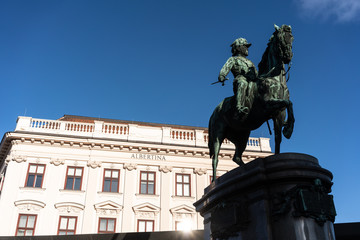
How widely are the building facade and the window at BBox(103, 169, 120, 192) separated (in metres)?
0.07

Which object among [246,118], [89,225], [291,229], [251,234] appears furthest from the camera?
[89,225]

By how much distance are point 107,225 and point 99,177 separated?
327 cm

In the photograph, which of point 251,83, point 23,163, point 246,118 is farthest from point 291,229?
point 23,163

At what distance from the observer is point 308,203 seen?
→ 15.6 feet

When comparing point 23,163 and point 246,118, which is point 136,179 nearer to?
point 23,163

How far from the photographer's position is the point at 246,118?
6.45m

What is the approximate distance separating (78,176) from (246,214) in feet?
69.1

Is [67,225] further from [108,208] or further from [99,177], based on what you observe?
[99,177]

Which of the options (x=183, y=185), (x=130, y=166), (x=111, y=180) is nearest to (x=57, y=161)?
(x=111, y=180)

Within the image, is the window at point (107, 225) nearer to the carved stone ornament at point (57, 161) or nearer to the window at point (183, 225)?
the window at point (183, 225)

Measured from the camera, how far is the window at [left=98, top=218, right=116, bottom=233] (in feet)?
77.0

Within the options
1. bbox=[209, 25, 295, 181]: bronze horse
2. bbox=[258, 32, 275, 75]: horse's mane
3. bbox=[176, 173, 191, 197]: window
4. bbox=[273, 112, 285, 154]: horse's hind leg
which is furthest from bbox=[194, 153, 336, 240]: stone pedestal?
bbox=[176, 173, 191, 197]: window

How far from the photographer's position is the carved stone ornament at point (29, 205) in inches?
902

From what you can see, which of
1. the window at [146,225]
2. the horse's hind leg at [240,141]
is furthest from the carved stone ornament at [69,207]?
the horse's hind leg at [240,141]
